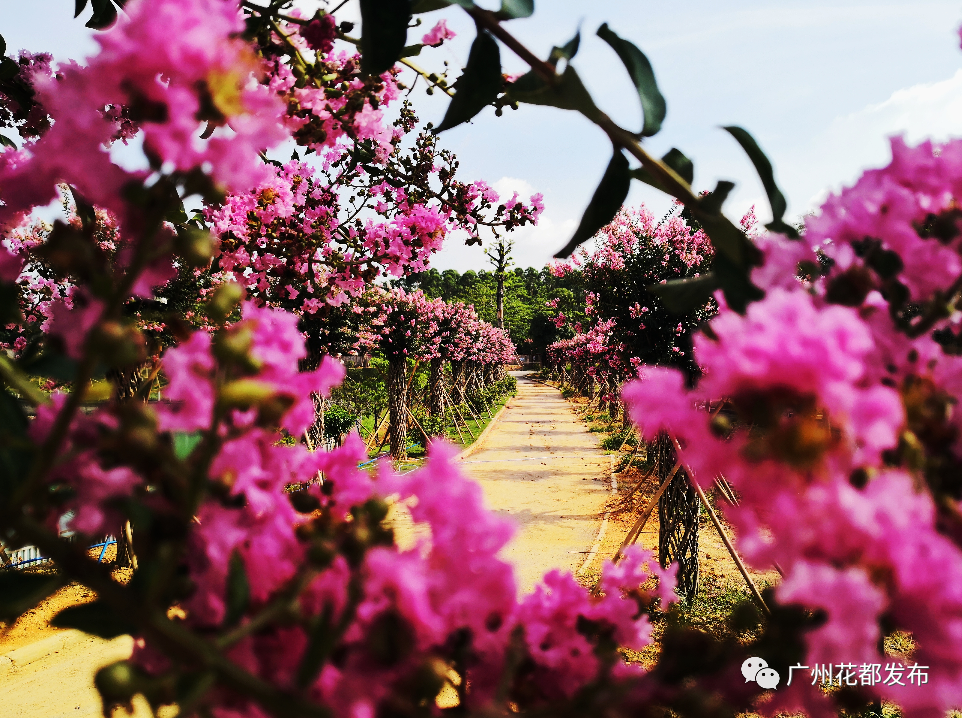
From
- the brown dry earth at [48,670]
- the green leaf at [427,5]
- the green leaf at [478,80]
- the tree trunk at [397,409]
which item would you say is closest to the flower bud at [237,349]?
the green leaf at [478,80]

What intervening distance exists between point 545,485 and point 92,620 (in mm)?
10716

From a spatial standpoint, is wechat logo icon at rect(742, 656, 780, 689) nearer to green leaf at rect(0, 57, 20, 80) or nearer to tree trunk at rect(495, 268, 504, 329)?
green leaf at rect(0, 57, 20, 80)

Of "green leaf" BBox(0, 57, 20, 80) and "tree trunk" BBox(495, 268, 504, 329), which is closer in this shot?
"green leaf" BBox(0, 57, 20, 80)

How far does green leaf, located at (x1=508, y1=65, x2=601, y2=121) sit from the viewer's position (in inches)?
34.5

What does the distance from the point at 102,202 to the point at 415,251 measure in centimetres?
248

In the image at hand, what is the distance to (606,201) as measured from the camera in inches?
37.5

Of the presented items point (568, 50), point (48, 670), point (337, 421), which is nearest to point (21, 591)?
point (568, 50)

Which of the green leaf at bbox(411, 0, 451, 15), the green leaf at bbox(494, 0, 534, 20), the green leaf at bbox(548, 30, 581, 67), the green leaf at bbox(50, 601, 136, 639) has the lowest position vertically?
the green leaf at bbox(50, 601, 136, 639)

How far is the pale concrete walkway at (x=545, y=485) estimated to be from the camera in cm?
748

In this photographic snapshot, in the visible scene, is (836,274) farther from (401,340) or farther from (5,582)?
(401,340)

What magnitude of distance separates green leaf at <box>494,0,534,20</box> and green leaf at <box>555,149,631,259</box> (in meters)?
0.32

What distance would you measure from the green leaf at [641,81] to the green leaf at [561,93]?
0.34 feet

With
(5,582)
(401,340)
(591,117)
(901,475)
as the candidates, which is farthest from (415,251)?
(401,340)

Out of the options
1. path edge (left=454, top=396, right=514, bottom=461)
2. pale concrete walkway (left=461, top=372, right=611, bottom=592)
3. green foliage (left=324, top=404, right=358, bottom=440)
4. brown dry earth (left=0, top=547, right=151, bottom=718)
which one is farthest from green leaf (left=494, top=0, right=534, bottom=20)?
green foliage (left=324, top=404, right=358, bottom=440)
